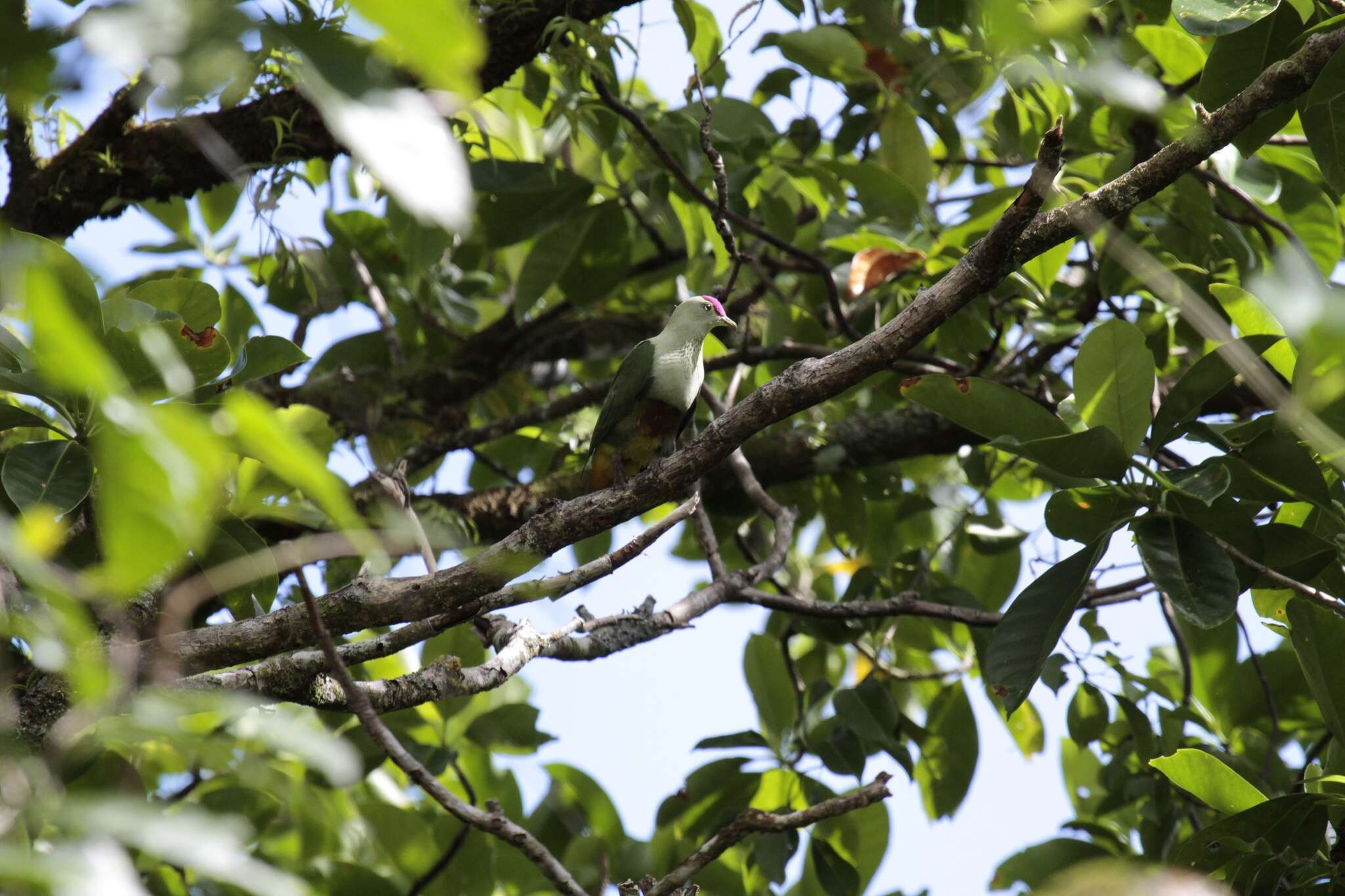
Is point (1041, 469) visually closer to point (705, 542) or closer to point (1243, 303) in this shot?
point (1243, 303)

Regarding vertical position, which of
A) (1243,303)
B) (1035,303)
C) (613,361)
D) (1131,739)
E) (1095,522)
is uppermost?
(613,361)

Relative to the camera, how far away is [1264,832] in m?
2.01

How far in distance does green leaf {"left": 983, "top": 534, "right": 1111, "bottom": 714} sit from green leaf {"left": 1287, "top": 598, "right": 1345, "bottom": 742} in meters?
0.42

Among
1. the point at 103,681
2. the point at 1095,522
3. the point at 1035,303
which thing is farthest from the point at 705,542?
the point at 103,681

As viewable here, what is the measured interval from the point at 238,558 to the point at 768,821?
123cm

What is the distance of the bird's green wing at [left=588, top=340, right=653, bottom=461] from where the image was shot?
3057mm

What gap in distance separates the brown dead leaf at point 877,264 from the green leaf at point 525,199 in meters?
0.98

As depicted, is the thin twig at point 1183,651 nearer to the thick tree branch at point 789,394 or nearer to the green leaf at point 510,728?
the thick tree branch at point 789,394

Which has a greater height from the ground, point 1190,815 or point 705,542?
point 705,542

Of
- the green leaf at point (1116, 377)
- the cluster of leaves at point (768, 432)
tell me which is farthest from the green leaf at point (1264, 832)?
the green leaf at point (1116, 377)

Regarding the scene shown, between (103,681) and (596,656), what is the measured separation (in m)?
1.93

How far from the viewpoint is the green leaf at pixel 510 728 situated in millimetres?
3215

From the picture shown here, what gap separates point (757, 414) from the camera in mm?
1811

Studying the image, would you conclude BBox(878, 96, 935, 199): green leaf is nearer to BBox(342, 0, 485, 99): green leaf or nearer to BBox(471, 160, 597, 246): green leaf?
BBox(471, 160, 597, 246): green leaf
